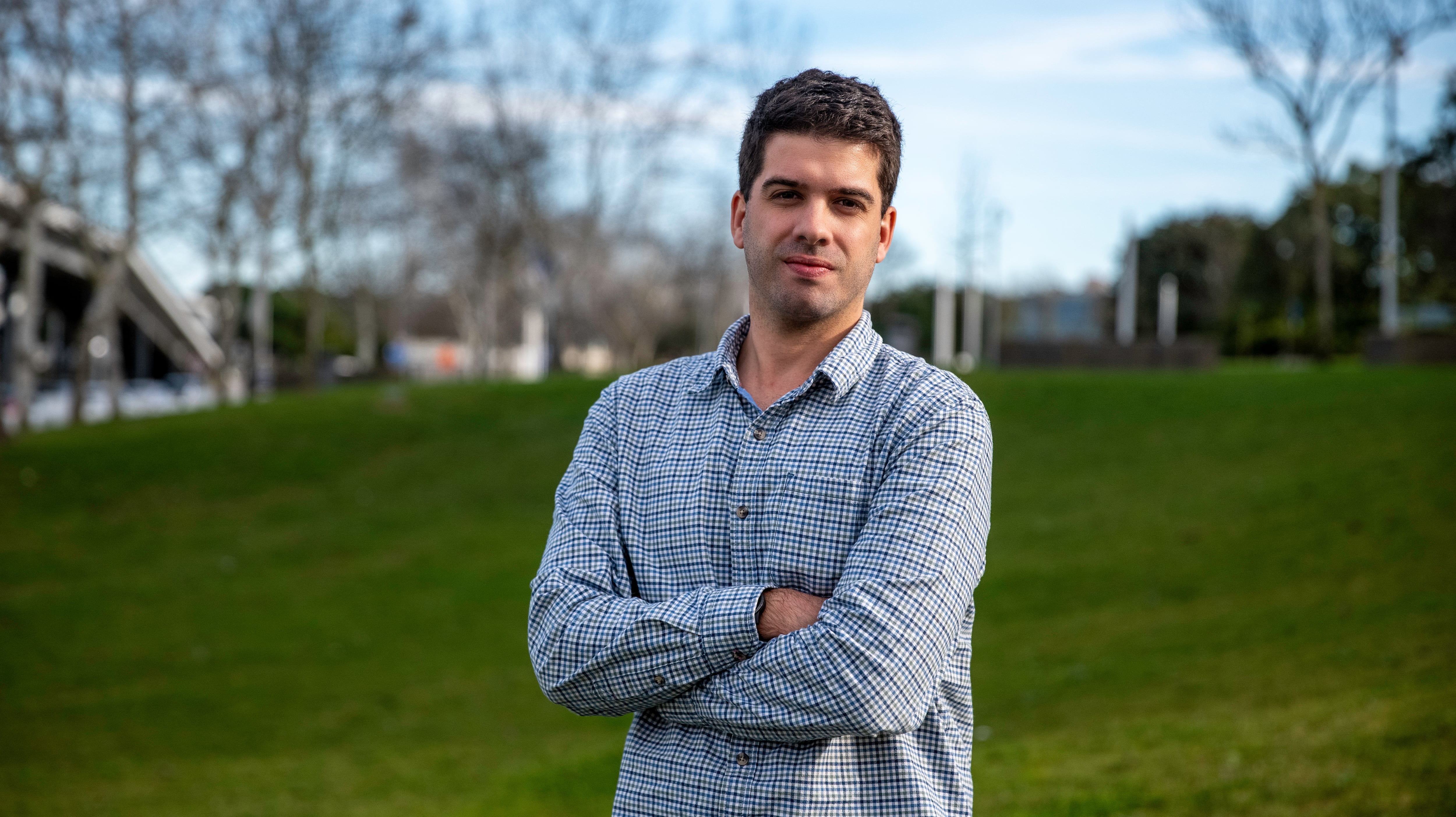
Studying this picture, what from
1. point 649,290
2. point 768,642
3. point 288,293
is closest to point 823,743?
point 768,642

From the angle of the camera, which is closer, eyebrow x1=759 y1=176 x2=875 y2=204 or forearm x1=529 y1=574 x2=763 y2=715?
forearm x1=529 y1=574 x2=763 y2=715

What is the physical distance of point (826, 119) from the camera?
2283 millimetres

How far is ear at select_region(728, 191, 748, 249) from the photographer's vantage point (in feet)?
7.99

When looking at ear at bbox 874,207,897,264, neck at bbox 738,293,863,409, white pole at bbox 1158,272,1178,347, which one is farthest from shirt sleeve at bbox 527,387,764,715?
white pole at bbox 1158,272,1178,347

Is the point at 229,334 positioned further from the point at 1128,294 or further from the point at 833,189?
the point at 833,189

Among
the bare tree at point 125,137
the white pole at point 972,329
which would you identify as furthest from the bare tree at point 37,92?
the white pole at point 972,329

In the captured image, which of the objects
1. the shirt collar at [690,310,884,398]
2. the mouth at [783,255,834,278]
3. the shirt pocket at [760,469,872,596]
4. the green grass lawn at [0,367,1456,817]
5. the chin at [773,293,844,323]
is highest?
the mouth at [783,255,834,278]

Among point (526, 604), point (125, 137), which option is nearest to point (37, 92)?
point (125, 137)

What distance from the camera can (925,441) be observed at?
88.7 inches

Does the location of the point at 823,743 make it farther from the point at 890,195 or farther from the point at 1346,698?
the point at 1346,698

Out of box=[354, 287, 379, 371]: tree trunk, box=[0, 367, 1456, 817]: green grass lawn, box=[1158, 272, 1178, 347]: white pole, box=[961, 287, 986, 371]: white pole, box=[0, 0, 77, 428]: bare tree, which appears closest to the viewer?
box=[0, 367, 1456, 817]: green grass lawn

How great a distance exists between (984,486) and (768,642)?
1.68 ft

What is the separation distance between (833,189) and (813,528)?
0.62 m

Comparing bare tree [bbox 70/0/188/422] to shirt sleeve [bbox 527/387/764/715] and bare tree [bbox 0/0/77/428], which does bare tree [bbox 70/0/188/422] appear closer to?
bare tree [bbox 0/0/77/428]
